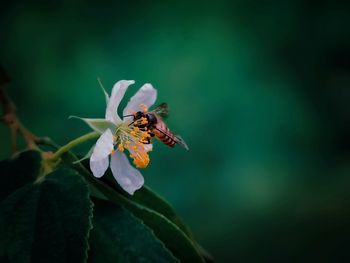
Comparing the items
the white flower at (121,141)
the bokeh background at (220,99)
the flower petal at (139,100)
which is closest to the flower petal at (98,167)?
the white flower at (121,141)

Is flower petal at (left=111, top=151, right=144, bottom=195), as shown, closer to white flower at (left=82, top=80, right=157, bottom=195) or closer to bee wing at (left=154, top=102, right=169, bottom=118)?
white flower at (left=82, top=80, right=157, bottom=195)

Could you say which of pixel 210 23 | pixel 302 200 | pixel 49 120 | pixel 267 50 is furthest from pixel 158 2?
pixel 302 200

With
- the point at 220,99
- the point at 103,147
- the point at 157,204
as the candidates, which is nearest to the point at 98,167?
the point at 103,147

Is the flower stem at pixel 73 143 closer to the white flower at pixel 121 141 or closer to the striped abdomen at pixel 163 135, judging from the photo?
the white flower at pixel 121 141

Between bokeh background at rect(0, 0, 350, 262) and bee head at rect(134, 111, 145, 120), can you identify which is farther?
bokeh background at rect(0, 0, 350, 262)

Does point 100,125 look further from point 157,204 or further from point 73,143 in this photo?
point 157,204

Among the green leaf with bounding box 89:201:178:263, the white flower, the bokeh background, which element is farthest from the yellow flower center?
the bokeh background
